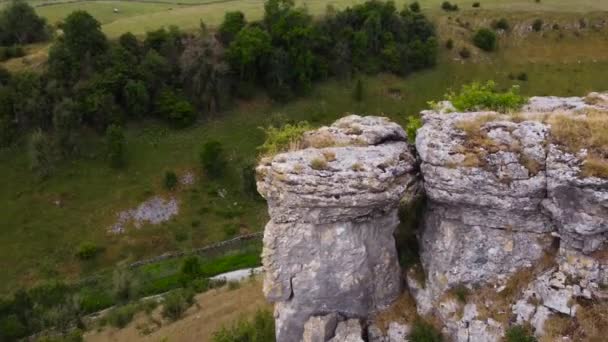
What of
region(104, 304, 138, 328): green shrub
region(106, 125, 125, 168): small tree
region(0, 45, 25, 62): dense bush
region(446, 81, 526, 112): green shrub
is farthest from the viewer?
region(0, 45, 25, 62): dense bush

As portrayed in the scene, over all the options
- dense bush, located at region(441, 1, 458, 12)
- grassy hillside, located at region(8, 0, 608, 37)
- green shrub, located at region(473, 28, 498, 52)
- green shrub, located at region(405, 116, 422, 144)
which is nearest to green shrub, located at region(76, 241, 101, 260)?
grassy hillside, located at region(8, 0, 608, 37)

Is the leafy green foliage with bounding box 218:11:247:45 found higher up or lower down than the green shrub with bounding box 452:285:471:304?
higher up

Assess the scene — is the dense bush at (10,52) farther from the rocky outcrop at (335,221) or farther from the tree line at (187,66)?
the rocky outcrop at (335,221)

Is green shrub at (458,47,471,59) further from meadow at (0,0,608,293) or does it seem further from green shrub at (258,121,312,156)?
green shrub at (258,121,312,156)

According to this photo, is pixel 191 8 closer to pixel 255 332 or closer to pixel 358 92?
pixel 358 92

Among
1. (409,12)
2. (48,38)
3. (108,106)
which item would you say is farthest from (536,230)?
(48,38)

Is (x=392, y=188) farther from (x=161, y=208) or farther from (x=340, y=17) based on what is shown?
(x=340, y=17)

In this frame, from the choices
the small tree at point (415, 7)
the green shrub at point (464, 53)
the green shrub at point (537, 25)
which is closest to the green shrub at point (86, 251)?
the green shrub at point (464, 53)
